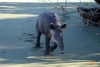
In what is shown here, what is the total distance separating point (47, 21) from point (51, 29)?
66 cm

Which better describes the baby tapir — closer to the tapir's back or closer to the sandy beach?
the tapir's back

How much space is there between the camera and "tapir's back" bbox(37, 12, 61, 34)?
30.0 ft

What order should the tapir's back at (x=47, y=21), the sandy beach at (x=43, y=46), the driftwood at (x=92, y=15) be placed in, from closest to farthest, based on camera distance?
the sandy beach at (x=43, y=46) < the tapir's back at (x=47, y=21) < the driftwood at (x=92, y=15)

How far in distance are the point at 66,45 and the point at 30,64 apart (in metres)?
2.66

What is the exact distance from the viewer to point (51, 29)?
871 centimetres

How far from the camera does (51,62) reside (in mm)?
8492

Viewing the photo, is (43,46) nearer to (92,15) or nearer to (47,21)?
(47,21)

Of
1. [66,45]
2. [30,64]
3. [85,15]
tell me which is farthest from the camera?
[85,15]

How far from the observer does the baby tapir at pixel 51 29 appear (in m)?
8.48

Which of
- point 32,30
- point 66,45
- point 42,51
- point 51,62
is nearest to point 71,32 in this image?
point 32,30

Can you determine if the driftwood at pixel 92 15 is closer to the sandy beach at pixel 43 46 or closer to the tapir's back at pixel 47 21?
the sandy beach at pixel 43 46

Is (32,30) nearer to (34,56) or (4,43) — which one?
(4,43)

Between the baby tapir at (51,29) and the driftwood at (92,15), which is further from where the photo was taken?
the driftwood at (92,15)

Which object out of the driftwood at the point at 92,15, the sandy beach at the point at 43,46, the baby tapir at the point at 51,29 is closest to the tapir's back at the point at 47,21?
the baby tapir at the point at 51,29
